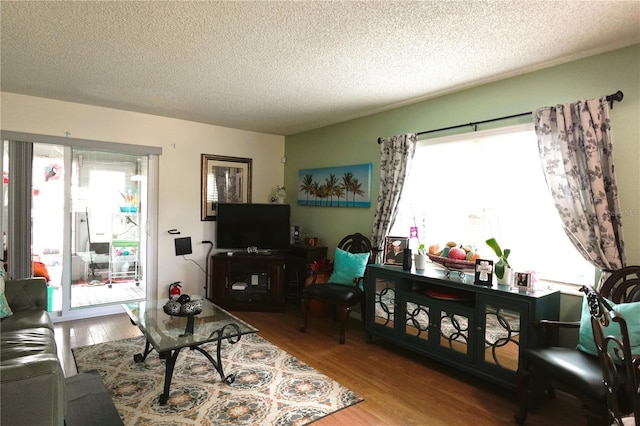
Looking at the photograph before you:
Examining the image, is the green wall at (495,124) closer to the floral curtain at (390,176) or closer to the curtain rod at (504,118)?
the curtain rod at (504,118)

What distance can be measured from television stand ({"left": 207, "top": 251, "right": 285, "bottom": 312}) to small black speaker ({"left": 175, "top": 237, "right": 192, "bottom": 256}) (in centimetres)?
40

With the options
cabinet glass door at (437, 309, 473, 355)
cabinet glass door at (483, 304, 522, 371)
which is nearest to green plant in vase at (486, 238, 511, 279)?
cabinet glass door at (483, 304, 522, 371)

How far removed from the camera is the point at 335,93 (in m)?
3.58

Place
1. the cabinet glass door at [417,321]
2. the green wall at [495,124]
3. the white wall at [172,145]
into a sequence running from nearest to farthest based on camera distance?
1. the green wall at [495,124]
2. the cabinet glass door at [417,321]
3. the white wall at [172,145]

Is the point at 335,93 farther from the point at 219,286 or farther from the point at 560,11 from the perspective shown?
the point at 219,286

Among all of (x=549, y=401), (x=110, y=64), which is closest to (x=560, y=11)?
(x=549, y=401)

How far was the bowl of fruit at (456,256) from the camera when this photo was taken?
3160 millimetres

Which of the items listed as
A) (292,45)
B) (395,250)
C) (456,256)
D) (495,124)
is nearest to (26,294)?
(292,45)

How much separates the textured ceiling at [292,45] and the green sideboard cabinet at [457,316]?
5.62 ft

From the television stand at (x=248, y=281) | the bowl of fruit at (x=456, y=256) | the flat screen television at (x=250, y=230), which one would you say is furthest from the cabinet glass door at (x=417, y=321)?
the flat screen television at (x=250, y=230)

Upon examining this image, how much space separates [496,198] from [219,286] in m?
3.42

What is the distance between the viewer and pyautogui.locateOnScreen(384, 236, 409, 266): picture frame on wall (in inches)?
140

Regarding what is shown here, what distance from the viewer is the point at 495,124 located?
10.2 feet

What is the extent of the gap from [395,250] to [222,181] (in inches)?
111
